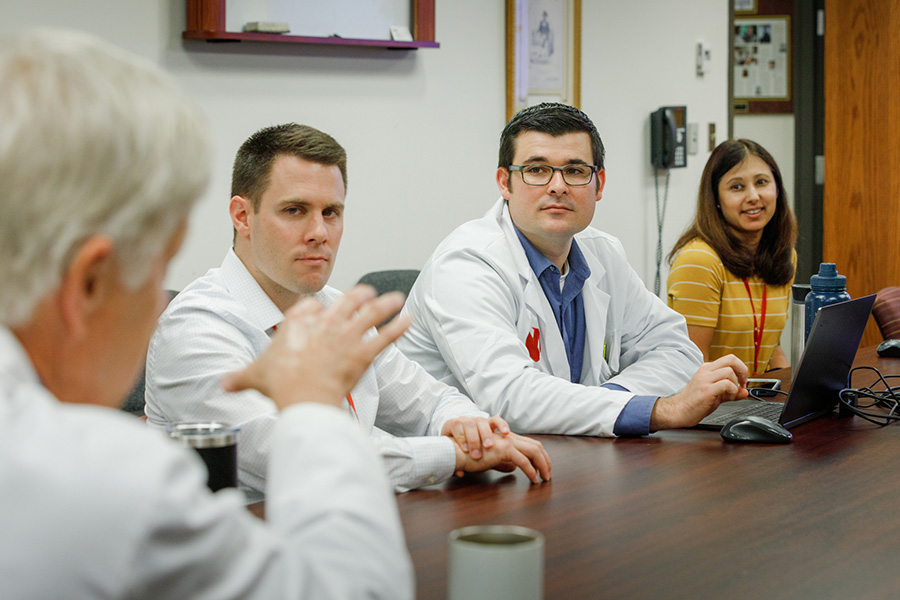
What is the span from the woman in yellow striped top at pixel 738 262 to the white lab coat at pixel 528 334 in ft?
1.75

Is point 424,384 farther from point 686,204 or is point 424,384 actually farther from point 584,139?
point 686,204

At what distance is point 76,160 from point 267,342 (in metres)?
1.14

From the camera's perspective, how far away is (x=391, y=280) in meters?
3.41

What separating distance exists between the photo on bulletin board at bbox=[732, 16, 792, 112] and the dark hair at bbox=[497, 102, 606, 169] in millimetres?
3740

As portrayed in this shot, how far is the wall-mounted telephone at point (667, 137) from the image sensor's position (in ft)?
13.8

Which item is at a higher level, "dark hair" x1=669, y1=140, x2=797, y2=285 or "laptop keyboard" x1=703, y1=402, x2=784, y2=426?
"dark hair" x1=669, y1=140, x2=797, y2=285

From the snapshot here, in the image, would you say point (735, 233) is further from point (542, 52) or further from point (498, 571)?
point (498, 571)

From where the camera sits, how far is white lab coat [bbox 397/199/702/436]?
6.22 feet

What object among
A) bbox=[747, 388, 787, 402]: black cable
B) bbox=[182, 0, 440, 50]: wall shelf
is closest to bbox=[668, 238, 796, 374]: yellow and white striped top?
bbox=[747, 388, 787, 402]: black cable

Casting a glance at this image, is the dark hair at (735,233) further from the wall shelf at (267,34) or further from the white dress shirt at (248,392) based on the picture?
the white dress shirt at (248,392)

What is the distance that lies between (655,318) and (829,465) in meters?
1.03

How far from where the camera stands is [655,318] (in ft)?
8.34

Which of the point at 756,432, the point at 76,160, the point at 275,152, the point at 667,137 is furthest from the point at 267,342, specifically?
the point at 667,137

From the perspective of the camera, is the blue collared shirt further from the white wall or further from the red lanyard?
the white wall
